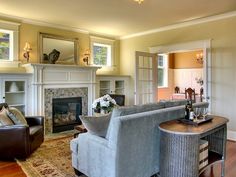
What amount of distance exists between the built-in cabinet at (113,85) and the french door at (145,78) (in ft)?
3.53

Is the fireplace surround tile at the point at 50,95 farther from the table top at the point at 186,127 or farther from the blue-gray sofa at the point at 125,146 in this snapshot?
the table top at the point at 186,127

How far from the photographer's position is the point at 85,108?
5.54 meters

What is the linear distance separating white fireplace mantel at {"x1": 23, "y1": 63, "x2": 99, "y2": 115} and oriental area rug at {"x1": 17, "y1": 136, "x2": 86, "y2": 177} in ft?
3.70

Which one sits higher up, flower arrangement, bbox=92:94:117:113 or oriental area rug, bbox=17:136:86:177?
flower arrangement, bbox=92:94:117:113

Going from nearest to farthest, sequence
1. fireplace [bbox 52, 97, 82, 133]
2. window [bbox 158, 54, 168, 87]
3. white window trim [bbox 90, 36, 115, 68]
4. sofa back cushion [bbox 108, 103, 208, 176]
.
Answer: sofa back cushion [bbox 108, 103, 208, 176] < fireplace [bbox 52, 97, 82, 133] < white window trim [bbox 90, 36, 115, 68] < window [bbox 158, 54, 168, 87]

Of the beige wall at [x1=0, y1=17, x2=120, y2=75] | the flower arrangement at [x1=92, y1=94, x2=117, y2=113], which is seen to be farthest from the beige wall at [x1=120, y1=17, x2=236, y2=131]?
the beige wall at [x1=0, y1=17, x2=120, y2=75]

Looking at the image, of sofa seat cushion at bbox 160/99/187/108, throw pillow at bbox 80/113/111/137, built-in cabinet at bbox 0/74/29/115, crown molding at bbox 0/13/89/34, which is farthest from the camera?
crown molding at bbox 0/13/89/34

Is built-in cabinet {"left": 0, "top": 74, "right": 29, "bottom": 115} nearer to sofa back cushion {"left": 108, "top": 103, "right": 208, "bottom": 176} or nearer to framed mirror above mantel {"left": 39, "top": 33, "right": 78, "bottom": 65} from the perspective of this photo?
framed mirror above mantel {"left": 39, "top": 33, "right": 78, "bottom": 65}

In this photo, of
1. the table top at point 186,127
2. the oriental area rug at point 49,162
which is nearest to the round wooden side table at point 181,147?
the table top at point 186,127

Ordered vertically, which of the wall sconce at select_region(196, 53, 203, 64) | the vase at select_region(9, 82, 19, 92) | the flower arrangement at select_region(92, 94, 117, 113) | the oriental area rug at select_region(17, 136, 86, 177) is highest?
the wall sconce at select_region(196, 53, 203, 64)

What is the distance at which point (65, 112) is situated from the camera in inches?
209

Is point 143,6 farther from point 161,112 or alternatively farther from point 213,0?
point 161,112

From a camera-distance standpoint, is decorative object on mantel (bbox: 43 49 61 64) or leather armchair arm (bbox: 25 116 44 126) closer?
leather armchair arm (bbox: 25 116 44 126)

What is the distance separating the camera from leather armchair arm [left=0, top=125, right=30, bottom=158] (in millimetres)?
3175
